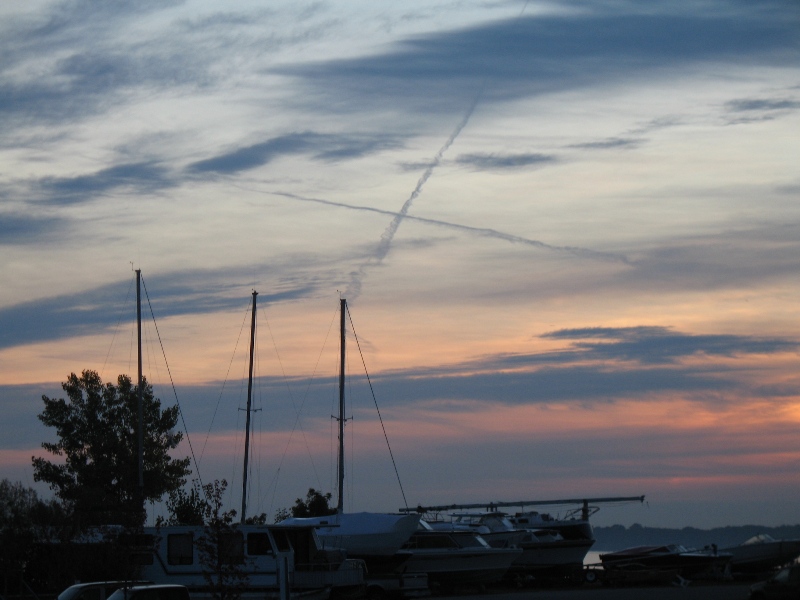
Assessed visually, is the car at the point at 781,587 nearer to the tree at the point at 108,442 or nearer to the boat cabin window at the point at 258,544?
the boat cabin window at the point at 258,544

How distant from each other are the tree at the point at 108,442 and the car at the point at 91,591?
3833 centimetres

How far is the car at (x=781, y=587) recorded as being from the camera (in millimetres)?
27656

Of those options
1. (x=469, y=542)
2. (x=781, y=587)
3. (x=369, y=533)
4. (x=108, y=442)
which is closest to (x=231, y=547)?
(x=369, y=533)

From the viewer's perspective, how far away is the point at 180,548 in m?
31.0

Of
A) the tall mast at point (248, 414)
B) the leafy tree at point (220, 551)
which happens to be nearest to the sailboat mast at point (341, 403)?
the tall mast at point (248, 414)

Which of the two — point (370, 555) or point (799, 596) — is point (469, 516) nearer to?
point (370, 555)

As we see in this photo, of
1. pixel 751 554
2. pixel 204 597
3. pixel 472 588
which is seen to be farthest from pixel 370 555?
pixel 751 554

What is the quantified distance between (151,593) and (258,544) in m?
9.89

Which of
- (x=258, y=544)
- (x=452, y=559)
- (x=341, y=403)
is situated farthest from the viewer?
(x=341, y=403)

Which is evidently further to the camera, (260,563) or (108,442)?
(108,442)

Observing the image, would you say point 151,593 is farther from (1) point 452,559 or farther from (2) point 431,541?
(1) point 452,559

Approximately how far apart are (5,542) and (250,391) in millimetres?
21951

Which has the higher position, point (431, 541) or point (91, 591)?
point (431, 541)

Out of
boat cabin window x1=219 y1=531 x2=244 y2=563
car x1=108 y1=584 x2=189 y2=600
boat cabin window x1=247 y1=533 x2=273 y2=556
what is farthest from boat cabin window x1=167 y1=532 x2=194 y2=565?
car x1=108 y1=584 x2=189 y2=600
